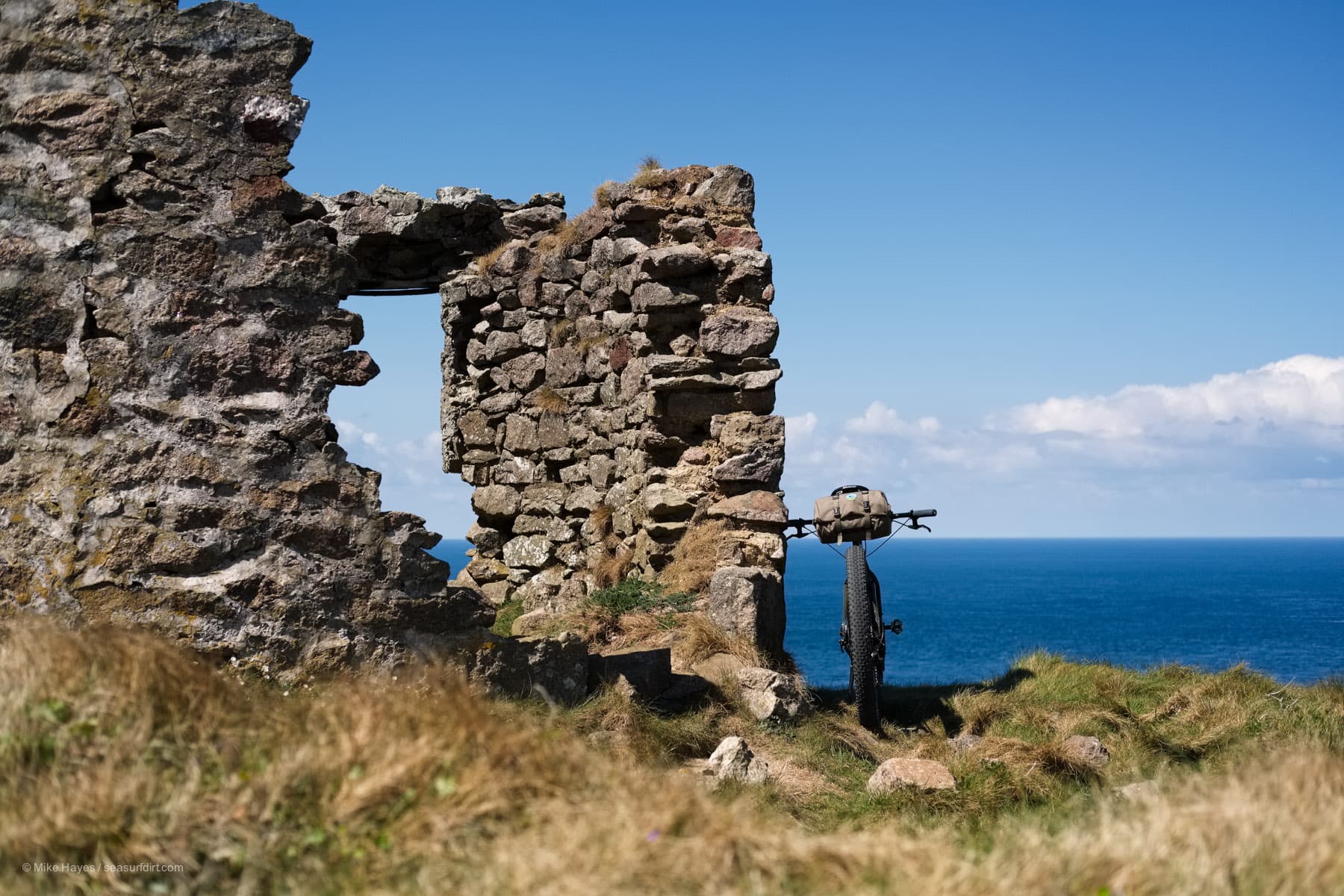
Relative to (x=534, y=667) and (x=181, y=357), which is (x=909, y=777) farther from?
(x=181, y=357)

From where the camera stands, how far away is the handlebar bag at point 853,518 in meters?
7.96

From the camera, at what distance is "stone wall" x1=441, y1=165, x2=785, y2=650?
359 inches

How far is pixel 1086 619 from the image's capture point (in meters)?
78.8

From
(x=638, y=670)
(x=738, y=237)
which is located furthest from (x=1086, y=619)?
(x=638, y=670)

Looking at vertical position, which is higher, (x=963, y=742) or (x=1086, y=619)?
(x=963, y=742)

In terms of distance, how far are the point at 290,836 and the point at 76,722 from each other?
809mm

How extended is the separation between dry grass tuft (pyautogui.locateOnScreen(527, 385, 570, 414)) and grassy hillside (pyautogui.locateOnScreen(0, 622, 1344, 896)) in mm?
6562

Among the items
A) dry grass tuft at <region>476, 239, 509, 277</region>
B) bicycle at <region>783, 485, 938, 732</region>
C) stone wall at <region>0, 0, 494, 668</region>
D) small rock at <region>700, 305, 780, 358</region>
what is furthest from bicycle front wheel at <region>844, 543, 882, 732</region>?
dry grass tuft at <region>476, 239, 509, 277</region>

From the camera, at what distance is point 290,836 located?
3.10 meters

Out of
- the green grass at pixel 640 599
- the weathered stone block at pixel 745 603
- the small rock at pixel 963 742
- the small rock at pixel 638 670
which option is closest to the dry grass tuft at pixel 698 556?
the green grass at pixel 640 599

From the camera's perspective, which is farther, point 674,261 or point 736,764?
point 674,261

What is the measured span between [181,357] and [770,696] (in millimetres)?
3823

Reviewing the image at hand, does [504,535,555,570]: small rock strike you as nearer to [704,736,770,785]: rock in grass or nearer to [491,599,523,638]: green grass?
[491,599,523,638]: green grass

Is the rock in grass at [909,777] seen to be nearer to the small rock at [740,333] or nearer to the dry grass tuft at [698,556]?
the dry grass tuft at [698,556]
